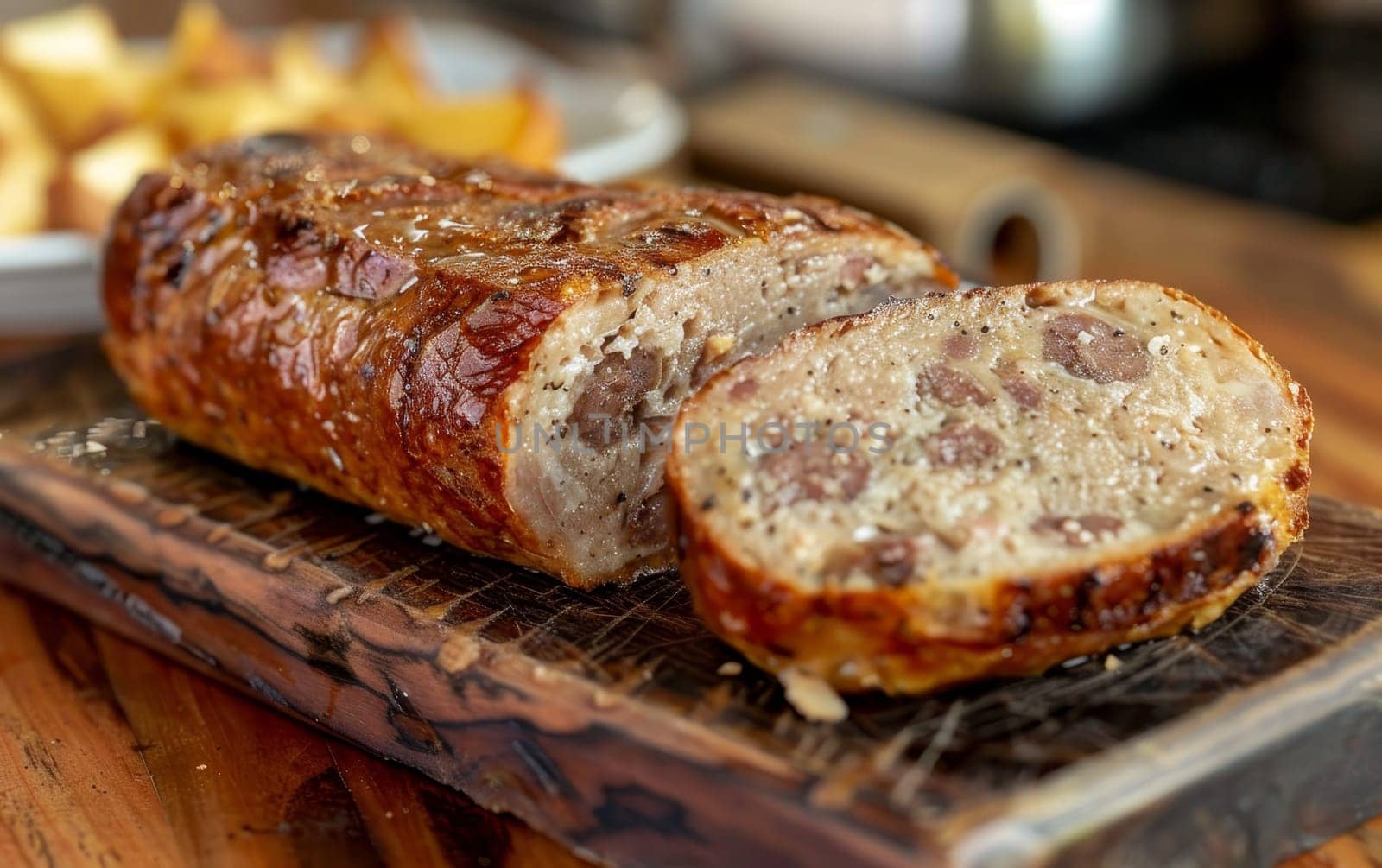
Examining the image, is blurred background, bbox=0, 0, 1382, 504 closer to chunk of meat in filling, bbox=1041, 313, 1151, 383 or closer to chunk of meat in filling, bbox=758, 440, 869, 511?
chunk of meat in filling, bbox=1041, 313, 1151, 383

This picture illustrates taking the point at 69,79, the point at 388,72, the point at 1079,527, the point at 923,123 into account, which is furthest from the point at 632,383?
the point at 923,123

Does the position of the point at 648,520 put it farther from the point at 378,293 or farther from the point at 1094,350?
the point at 1094,350

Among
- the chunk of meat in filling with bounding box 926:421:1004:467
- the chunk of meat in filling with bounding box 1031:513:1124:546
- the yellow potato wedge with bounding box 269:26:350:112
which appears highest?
the chunk of meat in filling with bounding box 926:421:1004:467

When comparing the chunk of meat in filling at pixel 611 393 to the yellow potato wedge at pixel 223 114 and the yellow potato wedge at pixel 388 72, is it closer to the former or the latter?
the yellow potato wedge at pixel 223 114

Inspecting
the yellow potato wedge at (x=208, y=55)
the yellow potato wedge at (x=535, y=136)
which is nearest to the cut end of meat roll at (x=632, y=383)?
the yellow potato wedge at (x=535, y=136)

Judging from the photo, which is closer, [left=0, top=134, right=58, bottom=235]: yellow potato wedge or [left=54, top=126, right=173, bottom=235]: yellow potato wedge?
[left=54, top=126, right=173, bottom=235]: yellow potato wedge

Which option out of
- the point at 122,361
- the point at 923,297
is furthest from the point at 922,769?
the point at 122,361

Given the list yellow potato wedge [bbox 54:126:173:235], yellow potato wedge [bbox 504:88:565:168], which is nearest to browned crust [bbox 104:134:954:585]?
yellow potato wedge [bbox 54:126:173:235]
